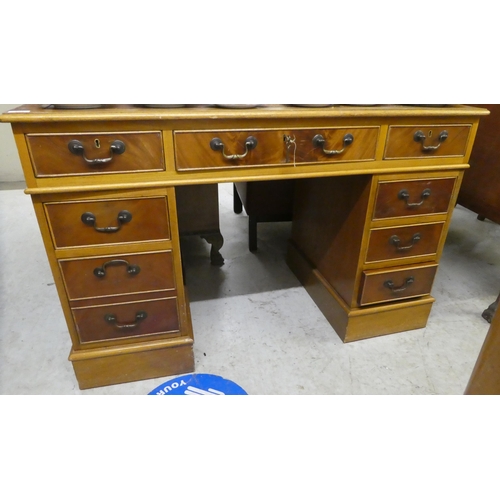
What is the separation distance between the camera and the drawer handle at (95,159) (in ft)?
2.60

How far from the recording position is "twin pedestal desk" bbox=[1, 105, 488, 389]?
82 cm

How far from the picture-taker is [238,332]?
1.35 metres

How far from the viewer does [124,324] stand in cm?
104

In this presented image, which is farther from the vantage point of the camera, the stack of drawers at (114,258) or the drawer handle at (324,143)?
the drawer handle at (324,143)

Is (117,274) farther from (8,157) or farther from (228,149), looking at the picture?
(8,157)

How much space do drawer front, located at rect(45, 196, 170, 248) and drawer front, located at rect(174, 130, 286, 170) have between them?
0.41ft

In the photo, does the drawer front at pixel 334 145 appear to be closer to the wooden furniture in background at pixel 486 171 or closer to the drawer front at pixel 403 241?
the drawer front at pixel 403 241

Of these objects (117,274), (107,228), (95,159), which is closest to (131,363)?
(117,274)

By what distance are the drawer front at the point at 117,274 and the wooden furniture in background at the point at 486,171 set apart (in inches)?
44.5

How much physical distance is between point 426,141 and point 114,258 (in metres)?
0.90

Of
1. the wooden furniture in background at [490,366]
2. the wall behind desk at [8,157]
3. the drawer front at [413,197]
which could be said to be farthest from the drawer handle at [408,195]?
the wall behind desk at [8,157]

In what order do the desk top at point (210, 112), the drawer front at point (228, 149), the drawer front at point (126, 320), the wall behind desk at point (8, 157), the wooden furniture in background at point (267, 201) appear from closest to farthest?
the desk top at point (210, 112)
the drawer front at point (228, 149)
the drawer front at point (126, 320)
the wooden furniture in background at point (267, 201)
the wall behind desk at point (8, 157)

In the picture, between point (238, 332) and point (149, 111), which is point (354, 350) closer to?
point (238, 332)
